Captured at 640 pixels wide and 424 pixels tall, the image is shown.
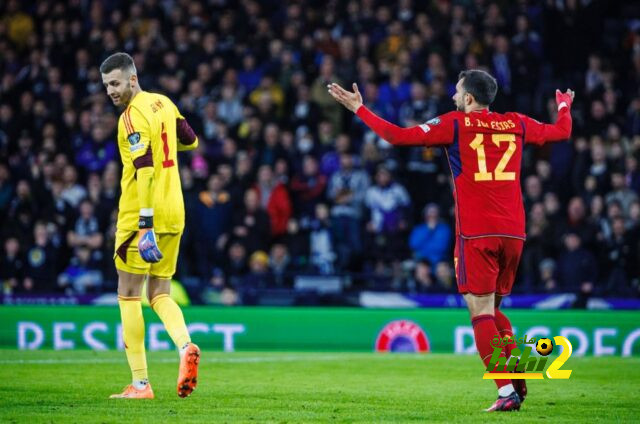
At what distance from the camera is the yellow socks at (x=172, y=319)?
8.63 metres

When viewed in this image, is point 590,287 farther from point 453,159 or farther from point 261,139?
point 453,159

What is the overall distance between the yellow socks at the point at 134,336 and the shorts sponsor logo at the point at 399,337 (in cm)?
772

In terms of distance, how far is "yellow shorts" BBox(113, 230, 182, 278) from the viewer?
884 cm

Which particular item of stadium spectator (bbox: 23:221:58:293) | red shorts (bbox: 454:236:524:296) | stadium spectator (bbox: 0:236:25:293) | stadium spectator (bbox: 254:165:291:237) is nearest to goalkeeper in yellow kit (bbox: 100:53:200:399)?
red shorts (bbox: 454:236:524:296)

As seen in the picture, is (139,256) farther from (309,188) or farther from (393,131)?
(309,188)

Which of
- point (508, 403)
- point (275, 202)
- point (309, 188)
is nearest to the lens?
point (508, 403)

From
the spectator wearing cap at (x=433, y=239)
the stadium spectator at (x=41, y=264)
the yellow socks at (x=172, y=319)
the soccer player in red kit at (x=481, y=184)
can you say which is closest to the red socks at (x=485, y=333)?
the soccer player in red kit at (x=481, y=184)

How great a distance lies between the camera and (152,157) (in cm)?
870

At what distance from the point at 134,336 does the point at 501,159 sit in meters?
3.08

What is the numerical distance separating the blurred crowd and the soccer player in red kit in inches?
329

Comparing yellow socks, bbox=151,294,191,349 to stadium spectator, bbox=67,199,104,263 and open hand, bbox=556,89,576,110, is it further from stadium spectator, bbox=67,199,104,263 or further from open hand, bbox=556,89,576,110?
stadium spectator, bbox=67,199,104,263

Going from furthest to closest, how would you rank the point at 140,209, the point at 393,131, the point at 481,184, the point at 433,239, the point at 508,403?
the point at 433,239
the point at 140,209
the point at 481,184
the point at 393,131
the point at 508,403

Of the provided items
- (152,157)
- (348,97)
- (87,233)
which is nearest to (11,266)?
(87,233)

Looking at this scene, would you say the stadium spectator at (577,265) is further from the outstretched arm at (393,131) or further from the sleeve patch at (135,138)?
the sleeve patch at (135,138)
